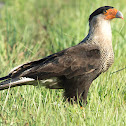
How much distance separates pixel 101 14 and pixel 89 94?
40.9 inches

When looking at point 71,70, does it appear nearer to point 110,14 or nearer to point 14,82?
point 14,82

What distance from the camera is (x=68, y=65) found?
408cm

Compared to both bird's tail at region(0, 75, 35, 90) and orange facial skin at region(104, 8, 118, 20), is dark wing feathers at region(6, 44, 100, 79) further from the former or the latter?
orange facial skin at region(104, 8, 118, 20)

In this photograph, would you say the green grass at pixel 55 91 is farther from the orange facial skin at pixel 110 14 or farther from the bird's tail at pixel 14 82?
the orange facial skin at pixel 110 14

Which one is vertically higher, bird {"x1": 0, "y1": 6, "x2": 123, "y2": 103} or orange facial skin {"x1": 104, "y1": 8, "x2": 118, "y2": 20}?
orange facial skin {"x1": 104, "y1": 8, "x2": 118, "y2": 20}

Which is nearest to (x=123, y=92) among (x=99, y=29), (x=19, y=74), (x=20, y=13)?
(x=99, y=29)

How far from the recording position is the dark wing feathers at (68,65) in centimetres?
406

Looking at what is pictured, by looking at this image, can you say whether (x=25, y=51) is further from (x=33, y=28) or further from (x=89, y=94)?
(x=89, y=94)

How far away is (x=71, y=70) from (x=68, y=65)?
2.8 inches

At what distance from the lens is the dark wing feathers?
13.3 feet

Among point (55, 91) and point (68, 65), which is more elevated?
point (68, 65)

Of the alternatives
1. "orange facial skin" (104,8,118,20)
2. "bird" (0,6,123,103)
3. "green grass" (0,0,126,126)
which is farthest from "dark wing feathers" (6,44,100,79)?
"orange facial skin" (104,8,118,20)

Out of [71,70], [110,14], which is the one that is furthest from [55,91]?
[110,14]

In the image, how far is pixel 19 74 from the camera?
13.5ft
